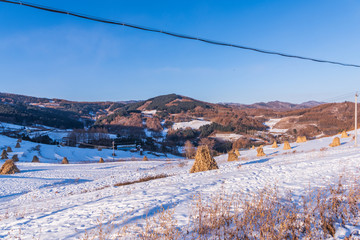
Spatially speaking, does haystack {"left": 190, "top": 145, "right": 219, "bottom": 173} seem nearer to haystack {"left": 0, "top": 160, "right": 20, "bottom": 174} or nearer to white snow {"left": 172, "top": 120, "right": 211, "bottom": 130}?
haystack {"left": 0, "top": 160, "right": 20, "bottom": 174}

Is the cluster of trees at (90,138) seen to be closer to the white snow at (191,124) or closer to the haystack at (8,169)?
the white snow at (191,124)

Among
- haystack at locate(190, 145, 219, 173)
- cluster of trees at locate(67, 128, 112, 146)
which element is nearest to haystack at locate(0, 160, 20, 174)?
haystack at locate(190, 145, 219, 173)

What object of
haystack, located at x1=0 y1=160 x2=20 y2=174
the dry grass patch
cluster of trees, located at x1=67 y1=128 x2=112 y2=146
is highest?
the dry grass patch

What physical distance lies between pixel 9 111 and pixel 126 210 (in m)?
124

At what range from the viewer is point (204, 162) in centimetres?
1382

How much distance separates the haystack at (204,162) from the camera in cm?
1370

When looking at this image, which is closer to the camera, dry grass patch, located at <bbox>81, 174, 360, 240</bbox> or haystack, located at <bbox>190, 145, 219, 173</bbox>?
dry grass patch, located at <bbox>81, 174, 360, 240</bbox>

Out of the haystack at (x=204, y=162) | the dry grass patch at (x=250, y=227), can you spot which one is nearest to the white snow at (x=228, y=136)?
the haystack at (x=204, y=162)

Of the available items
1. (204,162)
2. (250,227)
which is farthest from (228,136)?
(250,227)

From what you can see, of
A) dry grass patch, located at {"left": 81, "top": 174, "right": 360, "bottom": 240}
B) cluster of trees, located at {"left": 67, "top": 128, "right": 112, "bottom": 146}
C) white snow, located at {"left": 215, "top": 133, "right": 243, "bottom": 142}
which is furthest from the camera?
white snow, located at {"left": 215, "top": 133, "right": 243, "bottom": 142}

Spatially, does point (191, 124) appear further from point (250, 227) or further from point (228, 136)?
point (250, 227)

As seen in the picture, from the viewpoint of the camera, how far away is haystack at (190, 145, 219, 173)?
13.7 metres

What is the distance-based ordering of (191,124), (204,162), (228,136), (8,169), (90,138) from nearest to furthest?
(204,162)
(8,169)
(90,138)
(228,136)
(191,124)

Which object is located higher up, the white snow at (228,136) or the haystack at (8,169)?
the haystack at (8,169)
